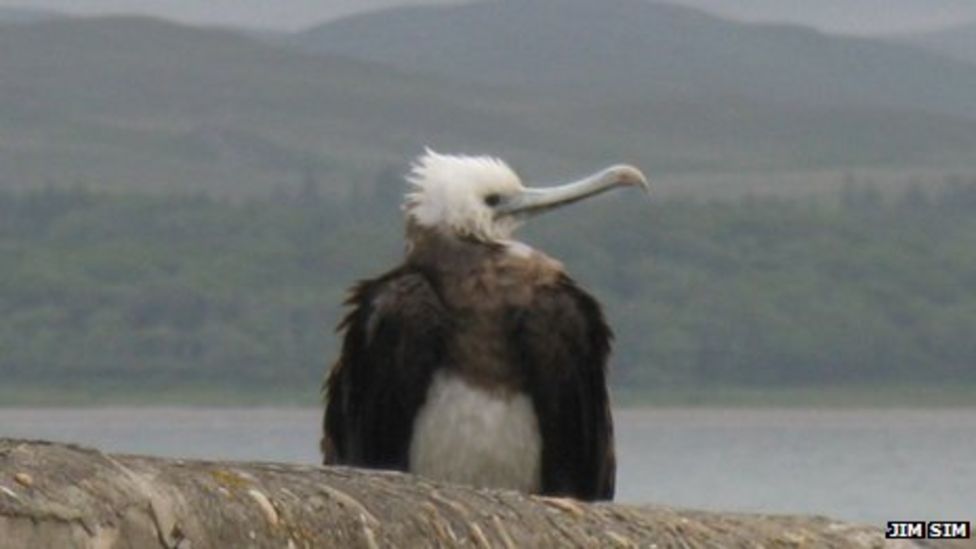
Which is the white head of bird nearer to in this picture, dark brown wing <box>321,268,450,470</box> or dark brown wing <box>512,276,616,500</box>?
dark brown wing <box>321,268,450,470</box>

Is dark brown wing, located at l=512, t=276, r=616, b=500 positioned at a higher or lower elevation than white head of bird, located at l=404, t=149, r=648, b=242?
lower

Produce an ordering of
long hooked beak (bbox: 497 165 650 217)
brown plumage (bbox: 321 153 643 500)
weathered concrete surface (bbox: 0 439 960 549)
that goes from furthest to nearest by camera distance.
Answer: long hooked beak (bbox: 497 165 650 217)
brown plumage (bbox: 321 153 643 500)
weathered concrete surface (bbox: 0 439 960 549)

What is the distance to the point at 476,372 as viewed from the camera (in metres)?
12.3

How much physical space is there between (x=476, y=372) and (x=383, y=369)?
36 centimetres

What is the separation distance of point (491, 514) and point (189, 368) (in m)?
95.5

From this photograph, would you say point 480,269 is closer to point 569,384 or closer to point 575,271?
point 569,384

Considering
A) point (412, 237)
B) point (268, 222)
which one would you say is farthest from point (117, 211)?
point (412, 237)

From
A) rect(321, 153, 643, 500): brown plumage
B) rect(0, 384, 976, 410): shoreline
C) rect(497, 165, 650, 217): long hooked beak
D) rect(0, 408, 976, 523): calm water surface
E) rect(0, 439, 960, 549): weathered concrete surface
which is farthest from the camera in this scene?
rect(0, 384, 976, 410): shoreline

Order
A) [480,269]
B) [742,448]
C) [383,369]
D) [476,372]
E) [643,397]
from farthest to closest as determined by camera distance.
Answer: [643,397], [742,448], [383,369], [480,269], [476,372]

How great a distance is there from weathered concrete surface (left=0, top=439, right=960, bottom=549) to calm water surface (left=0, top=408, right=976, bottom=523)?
120 feet

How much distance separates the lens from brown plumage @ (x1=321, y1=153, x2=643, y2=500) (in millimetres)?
12305

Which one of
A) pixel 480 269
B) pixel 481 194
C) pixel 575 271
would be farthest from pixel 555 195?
pixel 575 271

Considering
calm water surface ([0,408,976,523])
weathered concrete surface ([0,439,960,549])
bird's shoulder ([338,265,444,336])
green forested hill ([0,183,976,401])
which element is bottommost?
weathered concrete surface ([0,439,960,549])

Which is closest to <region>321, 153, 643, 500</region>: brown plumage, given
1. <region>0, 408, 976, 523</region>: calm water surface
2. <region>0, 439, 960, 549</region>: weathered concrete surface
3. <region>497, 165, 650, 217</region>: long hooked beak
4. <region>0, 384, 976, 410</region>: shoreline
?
<region>497, 165, 650, 217</region>: long hooked beak
